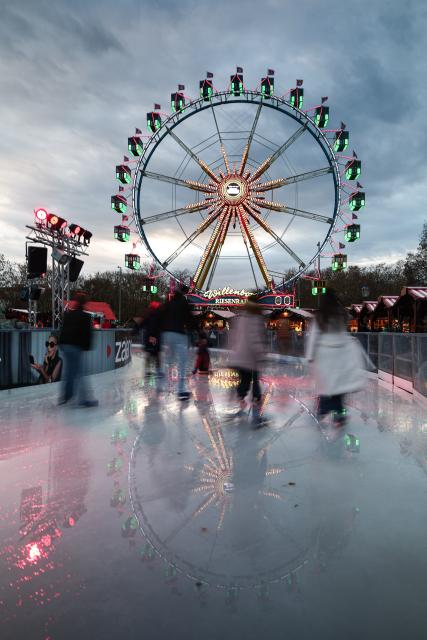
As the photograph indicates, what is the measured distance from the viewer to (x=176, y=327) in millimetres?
6824

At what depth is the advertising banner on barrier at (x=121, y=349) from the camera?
13.3m

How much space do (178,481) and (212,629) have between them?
1569 millimetres

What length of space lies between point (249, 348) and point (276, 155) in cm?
2239

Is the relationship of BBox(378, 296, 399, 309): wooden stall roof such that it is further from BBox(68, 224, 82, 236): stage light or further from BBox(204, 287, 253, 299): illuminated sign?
BBox(68, 224, 82, 236): stage light

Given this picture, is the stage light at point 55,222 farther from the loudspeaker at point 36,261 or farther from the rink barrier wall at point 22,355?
the rink barrier wall at point 22,355

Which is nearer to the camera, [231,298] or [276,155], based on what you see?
[276,155]

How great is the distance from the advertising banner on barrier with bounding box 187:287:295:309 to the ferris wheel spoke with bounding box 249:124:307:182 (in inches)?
436

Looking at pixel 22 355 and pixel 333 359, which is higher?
pixel 333 359

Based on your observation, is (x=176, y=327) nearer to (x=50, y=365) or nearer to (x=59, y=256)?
(x=50, y=365)

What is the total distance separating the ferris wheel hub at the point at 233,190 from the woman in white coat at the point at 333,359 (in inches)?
866

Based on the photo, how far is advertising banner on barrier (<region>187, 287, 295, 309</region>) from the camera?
3572cm

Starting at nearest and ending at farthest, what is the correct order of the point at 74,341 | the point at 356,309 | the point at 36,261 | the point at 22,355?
the point at 74,341, the point at 22,355, the point at 36,261, the point at 356,309

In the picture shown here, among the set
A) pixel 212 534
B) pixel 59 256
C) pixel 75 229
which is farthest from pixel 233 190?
pixel 212 534

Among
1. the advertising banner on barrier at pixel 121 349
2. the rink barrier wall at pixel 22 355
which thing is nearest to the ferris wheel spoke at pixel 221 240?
the advertising banner on barrier at pixel 121 349
